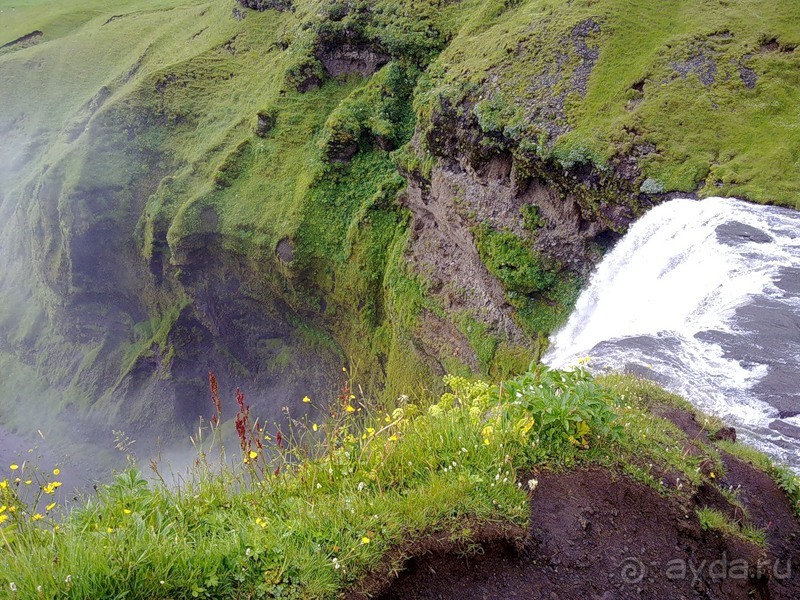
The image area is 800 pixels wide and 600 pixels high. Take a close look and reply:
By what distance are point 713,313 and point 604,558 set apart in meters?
7.01

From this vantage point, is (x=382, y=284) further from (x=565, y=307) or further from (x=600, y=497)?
(x=600, y=497)

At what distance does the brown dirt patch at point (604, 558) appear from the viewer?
3.90 m

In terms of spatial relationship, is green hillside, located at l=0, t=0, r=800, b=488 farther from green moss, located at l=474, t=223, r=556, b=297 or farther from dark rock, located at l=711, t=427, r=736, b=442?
dark rock, located at l=711, t=427, r=736, b=442

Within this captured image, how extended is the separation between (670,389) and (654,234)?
23.0 ft

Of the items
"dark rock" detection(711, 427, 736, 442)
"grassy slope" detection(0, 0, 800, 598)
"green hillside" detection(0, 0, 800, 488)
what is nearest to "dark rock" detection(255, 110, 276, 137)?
"green hillside" detection(0, 0, 800, 488)

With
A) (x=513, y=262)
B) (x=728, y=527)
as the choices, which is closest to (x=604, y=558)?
(x=728, y=527)

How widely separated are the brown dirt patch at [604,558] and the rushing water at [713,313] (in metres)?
2.53

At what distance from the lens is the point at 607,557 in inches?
163

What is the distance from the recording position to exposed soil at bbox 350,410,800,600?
3.90 meters

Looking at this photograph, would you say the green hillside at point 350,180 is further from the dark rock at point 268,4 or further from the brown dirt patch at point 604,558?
the brown dirt patch at point 604,558

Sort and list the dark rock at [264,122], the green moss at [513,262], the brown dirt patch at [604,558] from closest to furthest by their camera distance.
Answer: the brown dirt patch at [604,558]
the green moss at [513,262]
the dark rock at [264,122]

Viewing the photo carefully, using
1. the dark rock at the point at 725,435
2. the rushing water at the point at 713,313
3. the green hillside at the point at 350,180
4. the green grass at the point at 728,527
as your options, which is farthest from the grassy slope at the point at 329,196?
the rushing water at the point at 713,313

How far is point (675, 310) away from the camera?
10805mm

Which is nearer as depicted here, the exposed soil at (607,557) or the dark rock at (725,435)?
the exposed soil at (607,557)
